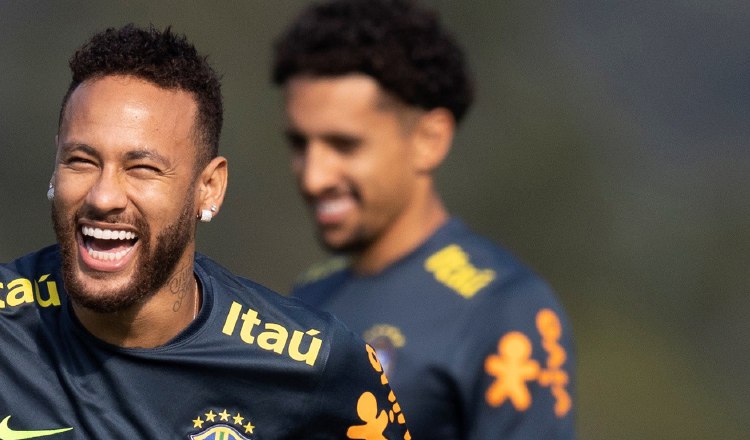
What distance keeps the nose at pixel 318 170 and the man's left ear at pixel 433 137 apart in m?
0.45

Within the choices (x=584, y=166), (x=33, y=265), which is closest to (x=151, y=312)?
(x=33, y=265)

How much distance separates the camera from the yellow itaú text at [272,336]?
4594 mm

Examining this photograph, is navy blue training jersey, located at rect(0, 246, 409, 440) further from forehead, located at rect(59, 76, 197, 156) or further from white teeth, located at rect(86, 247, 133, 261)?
forehead, located at rect(59, 76, 197, 156)

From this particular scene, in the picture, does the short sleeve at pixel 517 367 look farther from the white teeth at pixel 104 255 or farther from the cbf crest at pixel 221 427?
the white teeth at pixel 104 255

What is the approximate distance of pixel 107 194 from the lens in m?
4.25

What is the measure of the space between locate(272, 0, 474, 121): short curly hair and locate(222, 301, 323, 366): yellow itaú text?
2.39 meters

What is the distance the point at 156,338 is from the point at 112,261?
33 cm

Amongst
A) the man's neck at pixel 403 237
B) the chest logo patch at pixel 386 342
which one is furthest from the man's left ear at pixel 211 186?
the man's neck at pixel 403 237

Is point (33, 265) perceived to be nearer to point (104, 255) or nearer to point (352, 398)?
point (104, 255)

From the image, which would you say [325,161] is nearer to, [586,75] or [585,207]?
[585,207]

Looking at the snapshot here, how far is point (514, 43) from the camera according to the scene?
18203 millimetres

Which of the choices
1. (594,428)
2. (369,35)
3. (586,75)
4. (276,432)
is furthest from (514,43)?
(276,432)

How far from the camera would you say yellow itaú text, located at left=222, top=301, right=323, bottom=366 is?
4.59m

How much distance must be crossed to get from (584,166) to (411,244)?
10907mm
